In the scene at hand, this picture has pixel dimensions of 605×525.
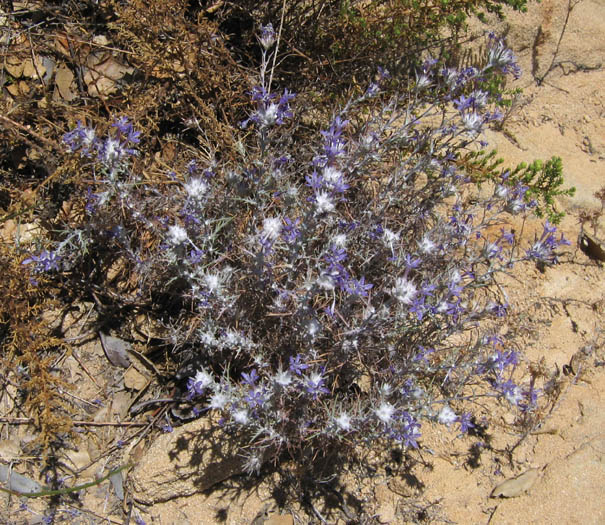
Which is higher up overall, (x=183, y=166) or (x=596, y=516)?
(x=183, y=166)

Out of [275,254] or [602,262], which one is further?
[602,262]

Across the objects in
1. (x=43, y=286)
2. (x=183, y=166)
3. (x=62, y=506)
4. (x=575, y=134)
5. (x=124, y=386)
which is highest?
(x=575, y=134)

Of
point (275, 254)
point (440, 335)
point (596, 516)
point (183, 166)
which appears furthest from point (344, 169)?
point (596, 516)

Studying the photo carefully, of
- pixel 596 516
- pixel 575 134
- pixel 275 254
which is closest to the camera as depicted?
pixel 275 254

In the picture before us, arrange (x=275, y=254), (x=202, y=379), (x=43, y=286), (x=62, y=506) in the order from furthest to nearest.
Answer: (x=43, y=286) → (x=62, y=506) → (x=275, y=254) → (x=202, y=379)

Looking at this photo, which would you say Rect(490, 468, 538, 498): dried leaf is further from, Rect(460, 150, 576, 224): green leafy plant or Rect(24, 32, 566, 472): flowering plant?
Rect(460, 150, 576, 224): green leafy plant

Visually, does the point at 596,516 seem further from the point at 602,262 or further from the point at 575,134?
the point at 575,134

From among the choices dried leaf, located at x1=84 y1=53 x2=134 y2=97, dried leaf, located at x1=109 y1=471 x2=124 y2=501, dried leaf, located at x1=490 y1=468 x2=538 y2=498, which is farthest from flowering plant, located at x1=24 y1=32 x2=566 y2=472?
dried leaf, located at x1=84 y1=53 x2=134 y2=97
